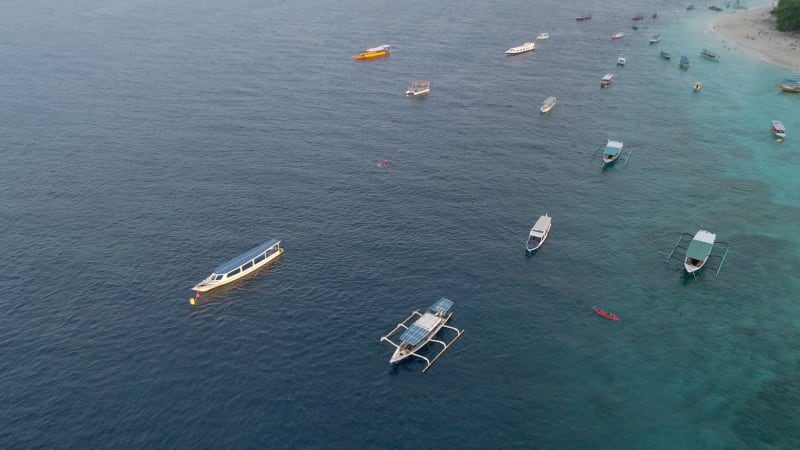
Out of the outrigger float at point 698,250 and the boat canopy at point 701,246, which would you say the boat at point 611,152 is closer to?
the outrigger float at point 698,250

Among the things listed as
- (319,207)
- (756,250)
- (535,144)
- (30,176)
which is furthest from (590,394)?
(30,176)

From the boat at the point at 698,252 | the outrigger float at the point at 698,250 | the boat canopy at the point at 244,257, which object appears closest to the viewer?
the boat at the point at 698,252

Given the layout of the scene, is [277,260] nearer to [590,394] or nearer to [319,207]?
[319,207]

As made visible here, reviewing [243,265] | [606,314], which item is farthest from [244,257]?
[606,314]

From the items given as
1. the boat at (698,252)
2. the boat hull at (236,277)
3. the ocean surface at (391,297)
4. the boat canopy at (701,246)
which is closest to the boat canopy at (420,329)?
the ocean surface at (391,297)

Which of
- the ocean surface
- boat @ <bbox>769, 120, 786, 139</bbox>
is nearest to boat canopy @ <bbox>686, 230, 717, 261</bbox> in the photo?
the ocean surface

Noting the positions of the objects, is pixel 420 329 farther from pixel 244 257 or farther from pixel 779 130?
pixel 779 130

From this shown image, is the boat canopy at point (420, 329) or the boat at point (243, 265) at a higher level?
the boat at point (243, 265)
